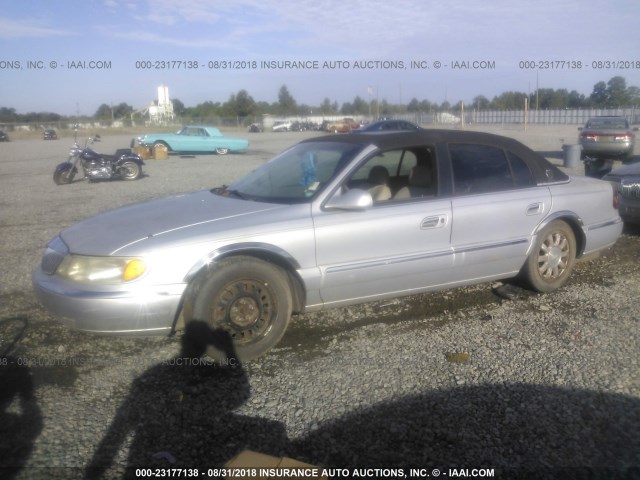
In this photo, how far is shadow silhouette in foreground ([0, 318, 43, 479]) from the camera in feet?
9.44

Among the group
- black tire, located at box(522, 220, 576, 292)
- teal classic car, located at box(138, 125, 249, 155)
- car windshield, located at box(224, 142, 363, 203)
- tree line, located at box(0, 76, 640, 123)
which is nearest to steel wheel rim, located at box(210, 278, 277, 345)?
car windshield, located at box(224, 142, 363, 203)

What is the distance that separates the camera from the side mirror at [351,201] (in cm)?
415

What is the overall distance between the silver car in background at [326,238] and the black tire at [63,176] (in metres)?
11.6

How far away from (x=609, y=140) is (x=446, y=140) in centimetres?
1571

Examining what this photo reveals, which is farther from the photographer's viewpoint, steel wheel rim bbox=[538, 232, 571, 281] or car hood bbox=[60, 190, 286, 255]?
steel wheel rim bbox=[538, 232, 571, 281]

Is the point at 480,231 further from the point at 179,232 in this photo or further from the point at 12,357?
the point at 12,357

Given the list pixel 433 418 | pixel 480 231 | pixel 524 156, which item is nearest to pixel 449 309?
pixel 480 231

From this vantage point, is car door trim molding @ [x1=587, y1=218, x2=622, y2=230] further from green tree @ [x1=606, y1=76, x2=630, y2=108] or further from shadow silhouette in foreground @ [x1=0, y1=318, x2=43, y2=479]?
green tree @ [x1=606, y1=76, x2=630, y2=108]

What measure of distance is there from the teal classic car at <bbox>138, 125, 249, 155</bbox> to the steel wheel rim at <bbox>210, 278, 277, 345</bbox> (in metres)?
23.8

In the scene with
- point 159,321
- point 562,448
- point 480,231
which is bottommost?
point 562,448

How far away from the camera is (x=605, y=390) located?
11.4 feet

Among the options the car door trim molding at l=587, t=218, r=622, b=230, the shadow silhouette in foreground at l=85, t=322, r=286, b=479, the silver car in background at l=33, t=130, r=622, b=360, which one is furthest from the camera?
the car door trim molding at l=587, t=218, r=622, b=230

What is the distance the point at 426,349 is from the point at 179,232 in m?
1.95

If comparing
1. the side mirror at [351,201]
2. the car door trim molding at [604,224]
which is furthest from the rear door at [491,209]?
the side mirror at [351,201]
